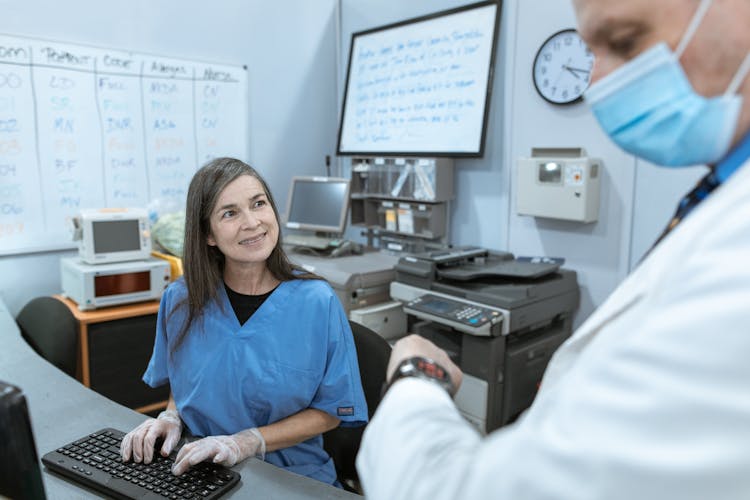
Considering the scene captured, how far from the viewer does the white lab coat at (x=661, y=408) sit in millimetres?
406

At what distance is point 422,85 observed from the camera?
9.76 ft

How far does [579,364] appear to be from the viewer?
534mm

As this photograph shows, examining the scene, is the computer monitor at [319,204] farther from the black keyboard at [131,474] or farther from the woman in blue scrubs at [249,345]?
the black keyboard at [131,474]

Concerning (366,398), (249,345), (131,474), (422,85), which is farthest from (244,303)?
(422,85)

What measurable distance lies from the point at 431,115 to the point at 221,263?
174 cm

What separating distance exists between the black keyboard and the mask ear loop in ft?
3.12

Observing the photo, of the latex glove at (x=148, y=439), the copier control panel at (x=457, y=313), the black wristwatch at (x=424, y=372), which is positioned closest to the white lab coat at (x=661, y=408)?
the black wristwatch at (x=424, y=372)

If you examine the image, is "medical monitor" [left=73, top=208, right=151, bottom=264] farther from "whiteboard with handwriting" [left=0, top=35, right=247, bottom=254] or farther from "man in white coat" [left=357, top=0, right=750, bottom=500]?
"man in white coat" [left=357, top=0, right=750, bottom=500]

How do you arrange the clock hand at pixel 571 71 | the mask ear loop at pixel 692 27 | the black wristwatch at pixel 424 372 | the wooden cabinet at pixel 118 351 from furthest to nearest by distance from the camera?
the clock hand at pixel 571 71
the wooden cabinet at pixel 118 351
the black wristwatch at pixel 424 372
the mask ear loop at pixel 692 27

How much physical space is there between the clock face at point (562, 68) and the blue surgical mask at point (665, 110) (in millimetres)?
1865

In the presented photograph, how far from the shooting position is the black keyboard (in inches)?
38.3

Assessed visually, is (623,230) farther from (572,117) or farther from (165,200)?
(165,200)

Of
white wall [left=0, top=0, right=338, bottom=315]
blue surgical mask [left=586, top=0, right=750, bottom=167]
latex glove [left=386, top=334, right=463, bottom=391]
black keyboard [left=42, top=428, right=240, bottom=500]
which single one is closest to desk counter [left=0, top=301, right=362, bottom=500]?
black keyboard [left=42, top=428, right=240, bottom=500]

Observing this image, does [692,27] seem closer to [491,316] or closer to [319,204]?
[491,316]
